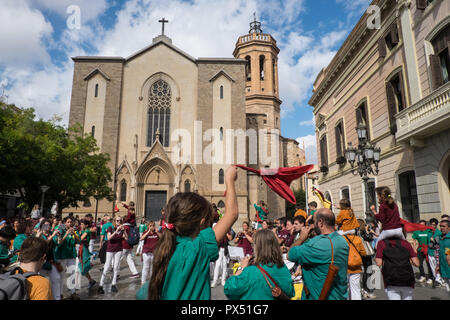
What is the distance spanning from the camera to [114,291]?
737 centimetres

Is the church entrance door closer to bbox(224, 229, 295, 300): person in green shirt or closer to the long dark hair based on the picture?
bbox(224, 229, 295, 300): person in green shirt

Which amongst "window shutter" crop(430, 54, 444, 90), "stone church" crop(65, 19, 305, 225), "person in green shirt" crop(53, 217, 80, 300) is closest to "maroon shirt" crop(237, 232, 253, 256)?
"person in green shirt" crop(53, 217, 80, 300)

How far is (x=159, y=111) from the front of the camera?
3078cm

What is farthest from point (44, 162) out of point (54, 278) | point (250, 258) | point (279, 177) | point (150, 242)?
point (250, 258)

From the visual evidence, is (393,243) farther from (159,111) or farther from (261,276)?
(159,111)

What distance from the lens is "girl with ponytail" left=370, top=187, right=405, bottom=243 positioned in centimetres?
446

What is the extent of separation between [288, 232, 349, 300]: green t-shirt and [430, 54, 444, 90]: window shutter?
1072 centimetres

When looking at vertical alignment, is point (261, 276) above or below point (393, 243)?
below

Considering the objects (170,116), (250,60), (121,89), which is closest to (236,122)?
(170,116)

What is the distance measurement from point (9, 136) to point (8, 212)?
2409 centimetres

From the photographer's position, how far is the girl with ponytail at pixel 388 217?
176 inches

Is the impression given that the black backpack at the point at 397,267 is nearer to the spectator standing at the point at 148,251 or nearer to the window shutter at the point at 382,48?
the spectator standing at the point at 148,251

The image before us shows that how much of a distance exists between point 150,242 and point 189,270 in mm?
6837
